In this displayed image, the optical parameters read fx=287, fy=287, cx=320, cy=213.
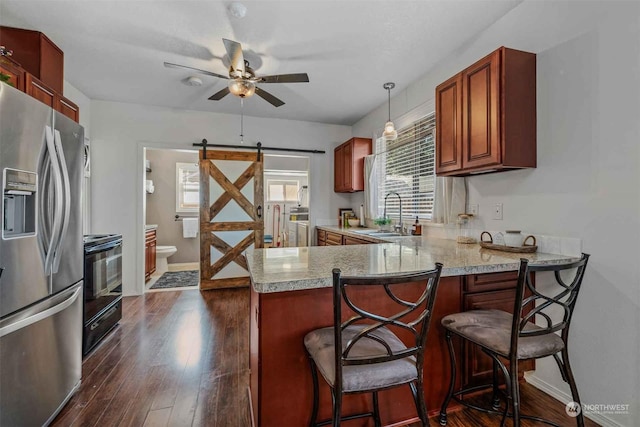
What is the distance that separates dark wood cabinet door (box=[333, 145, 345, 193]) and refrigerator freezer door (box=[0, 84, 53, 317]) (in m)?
3.59

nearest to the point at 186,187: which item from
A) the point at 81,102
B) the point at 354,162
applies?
the point at 81,102

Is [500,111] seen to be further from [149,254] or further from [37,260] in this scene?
[149,254]

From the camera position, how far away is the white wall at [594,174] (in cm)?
150

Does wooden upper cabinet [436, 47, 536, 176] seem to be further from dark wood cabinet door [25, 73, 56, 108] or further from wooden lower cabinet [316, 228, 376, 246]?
dark wood cabinet door [25, 73, 56, 108]

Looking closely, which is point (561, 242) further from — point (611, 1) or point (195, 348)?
point (195, 348)

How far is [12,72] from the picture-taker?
1.87 meters

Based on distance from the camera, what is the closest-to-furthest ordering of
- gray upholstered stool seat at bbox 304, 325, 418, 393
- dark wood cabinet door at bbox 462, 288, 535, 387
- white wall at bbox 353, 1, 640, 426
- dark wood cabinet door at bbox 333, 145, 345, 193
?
1. gray upholstered stool seat at bbox 304, 325, 418, 393
2. white wall at bbox 353, 1, 640, 426
3. dark wood cabinet door at bbox 462, 288, 535, 387
4. dark wood cabinet door at bbox 333, 145, 345, 193

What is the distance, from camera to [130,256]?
13.1ft

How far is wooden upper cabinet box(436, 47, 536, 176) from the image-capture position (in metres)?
1.89

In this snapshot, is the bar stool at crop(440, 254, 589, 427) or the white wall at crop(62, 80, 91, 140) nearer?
the bar stool at crop(440, 254, 589, 427)

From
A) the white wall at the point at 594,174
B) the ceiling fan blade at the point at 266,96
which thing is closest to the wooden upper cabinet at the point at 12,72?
the ceiling fan blade at the point at 266,96

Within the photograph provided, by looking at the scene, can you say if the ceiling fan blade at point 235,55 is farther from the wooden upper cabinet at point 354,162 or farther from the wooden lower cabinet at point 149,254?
the wooden lower cabinet at point 149,254

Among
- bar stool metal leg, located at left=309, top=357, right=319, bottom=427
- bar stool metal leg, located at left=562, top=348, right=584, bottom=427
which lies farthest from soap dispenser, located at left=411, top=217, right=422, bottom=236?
bar stool metal leg, located at left=309, top=357, right=319, bottom=427

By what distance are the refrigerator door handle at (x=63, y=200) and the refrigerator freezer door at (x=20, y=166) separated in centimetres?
10
